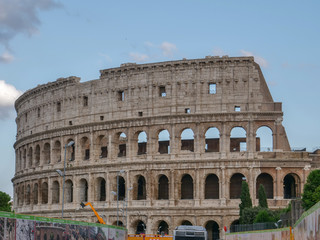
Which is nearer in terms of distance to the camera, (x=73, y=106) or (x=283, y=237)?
(x=283, y=237)

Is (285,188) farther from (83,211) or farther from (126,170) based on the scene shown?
(83,211)

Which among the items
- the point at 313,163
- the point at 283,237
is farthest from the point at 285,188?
the point at 283,237

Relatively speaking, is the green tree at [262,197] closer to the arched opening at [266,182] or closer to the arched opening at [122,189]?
the arched opening at [266,182]

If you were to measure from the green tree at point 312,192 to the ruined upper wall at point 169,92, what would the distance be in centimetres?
→ 1258

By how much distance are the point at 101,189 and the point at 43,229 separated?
39950 millimetres

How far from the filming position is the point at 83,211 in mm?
61562

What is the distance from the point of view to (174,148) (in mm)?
57969

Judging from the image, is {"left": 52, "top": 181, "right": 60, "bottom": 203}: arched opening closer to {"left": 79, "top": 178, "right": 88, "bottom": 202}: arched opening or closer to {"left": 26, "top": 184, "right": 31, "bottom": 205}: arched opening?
{"left": 79, "top": 178, "right": 88, "bottom": 202}: arched opening

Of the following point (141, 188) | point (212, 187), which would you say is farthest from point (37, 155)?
point (212, 187)

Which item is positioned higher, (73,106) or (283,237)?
(73,106)

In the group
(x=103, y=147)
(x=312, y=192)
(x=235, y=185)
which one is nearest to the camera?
(x=312, y=192)

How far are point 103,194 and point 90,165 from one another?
379cm

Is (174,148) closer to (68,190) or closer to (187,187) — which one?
(187,187)

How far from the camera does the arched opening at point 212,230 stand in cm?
5727
